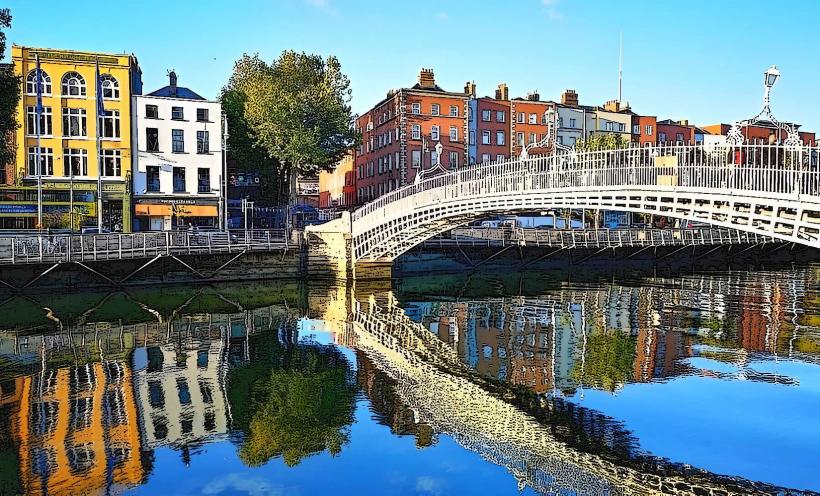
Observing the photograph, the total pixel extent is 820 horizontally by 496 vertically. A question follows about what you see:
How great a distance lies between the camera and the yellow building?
4362cm

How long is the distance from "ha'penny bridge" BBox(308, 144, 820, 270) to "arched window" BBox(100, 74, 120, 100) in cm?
1674

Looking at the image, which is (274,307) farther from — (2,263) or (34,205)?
(34,205)

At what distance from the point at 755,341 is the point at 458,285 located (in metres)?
18.8

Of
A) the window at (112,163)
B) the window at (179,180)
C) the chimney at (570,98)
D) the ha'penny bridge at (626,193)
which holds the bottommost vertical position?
the ha'penny bridge at (626,193)

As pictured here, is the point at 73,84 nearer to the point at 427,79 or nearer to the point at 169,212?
the point at 169,212

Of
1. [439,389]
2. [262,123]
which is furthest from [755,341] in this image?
[262,123]

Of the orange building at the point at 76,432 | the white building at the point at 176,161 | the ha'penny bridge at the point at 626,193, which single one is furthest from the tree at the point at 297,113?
the orange building at the point at 76,432

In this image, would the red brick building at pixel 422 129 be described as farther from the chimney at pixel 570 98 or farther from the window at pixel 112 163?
the window at pixel 112 163

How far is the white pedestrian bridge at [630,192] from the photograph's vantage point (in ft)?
57.4

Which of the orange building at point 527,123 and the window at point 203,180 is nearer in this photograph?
the window at point 203,180

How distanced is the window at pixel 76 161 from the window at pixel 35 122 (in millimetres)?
1608

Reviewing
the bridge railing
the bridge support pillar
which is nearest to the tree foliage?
the bridge support pillar

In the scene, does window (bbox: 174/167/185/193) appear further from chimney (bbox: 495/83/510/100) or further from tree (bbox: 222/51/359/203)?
chimney (bbox: 495/83/510/100)

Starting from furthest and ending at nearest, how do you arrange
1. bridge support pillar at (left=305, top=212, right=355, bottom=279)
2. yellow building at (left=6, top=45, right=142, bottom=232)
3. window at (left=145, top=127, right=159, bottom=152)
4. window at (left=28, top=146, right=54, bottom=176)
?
1. window at (left=145, top=127, right=159, bottom=152)
2. window at (left=28, top=146, right=54, bottom=176)
3. yellow building at (left=6, top=45, right=142, bottom=232)
4. bridge support pillar at (left=305, top=212, right=355, bottom=279)
